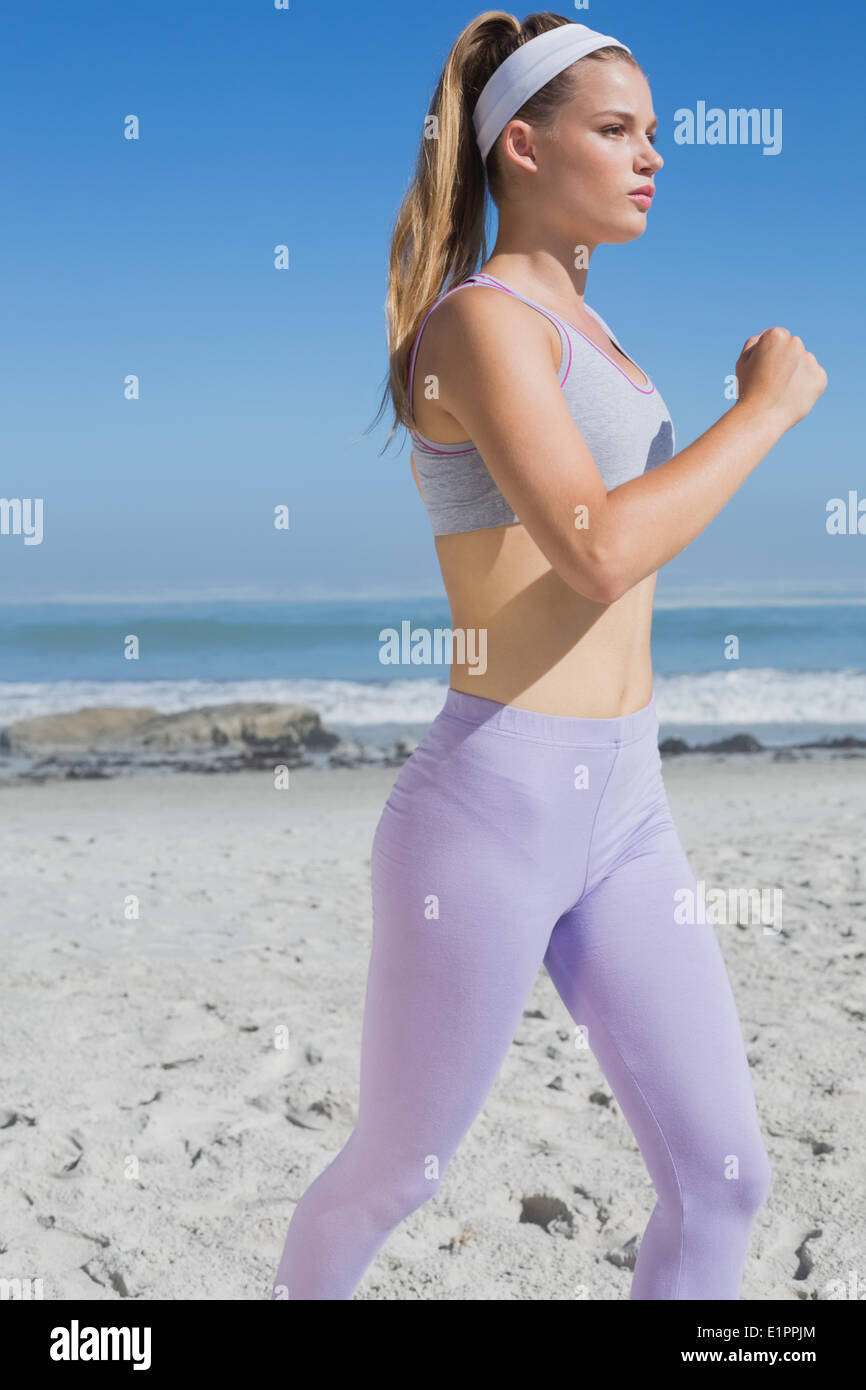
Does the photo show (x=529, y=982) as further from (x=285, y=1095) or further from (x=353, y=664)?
(x=353, y=664)

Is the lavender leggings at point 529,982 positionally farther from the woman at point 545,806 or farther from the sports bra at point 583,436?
the sports bra at point 583,436

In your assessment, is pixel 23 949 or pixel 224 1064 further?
pixel 23 949

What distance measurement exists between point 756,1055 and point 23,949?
300cm

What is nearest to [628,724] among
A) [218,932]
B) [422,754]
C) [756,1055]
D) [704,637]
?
[422,754]

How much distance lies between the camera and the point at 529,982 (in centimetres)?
164

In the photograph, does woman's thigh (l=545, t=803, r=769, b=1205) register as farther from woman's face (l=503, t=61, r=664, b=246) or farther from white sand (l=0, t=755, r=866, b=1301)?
white sand (l=0, t=755, r=866, b=1301)

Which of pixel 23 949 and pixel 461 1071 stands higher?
pixel 461 1071

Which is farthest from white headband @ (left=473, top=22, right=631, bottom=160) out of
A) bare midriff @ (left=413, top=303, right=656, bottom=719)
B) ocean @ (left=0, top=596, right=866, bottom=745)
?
ocean @ (left=0, top=596, right=866, bottom=745)

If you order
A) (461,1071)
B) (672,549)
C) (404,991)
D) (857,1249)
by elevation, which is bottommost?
(857,1249)

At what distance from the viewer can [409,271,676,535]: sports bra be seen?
1582mm

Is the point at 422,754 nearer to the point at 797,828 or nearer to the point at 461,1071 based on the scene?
the point at 461,1071

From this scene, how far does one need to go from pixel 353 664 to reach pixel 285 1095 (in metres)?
19.6

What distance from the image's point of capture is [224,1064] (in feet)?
12.5

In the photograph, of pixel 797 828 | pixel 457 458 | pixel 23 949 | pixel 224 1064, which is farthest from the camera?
pixel 797 828
